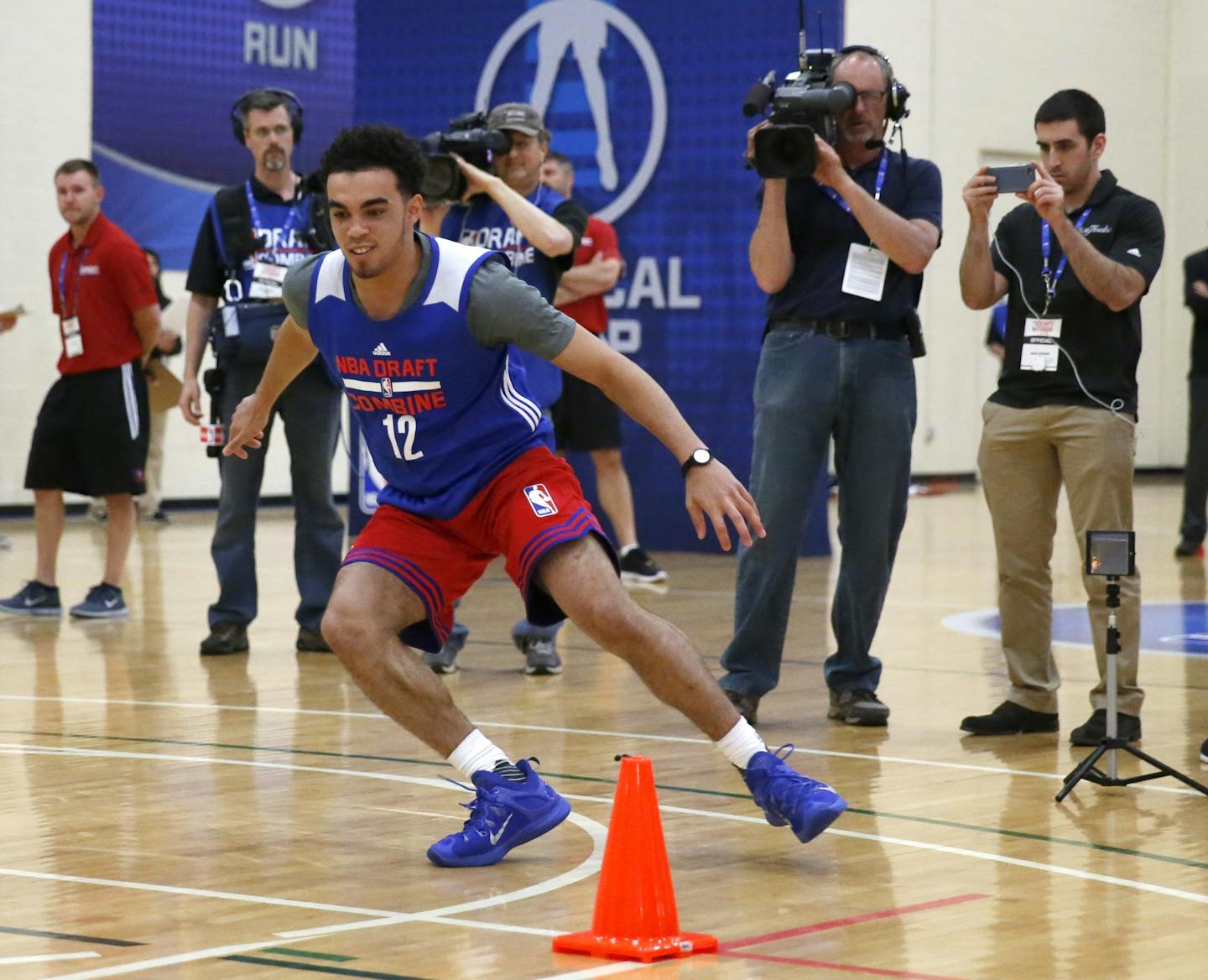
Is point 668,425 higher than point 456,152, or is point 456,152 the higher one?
Answer: point 456,152

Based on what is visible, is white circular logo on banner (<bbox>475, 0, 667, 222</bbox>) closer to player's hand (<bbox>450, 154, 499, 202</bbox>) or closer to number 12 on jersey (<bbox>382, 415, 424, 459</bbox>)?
player's hand (<bbox>450, 154, 499, 202</bbox>)

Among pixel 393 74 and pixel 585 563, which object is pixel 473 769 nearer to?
pixel 585 563

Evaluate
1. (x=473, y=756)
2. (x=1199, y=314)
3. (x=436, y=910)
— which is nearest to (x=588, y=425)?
(x=1199, y=314)

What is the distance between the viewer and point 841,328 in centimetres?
591

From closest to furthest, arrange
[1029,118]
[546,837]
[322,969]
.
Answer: [322,969] → [546,837] → [1029,118]

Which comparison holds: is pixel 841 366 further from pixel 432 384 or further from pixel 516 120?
pixel 432 384

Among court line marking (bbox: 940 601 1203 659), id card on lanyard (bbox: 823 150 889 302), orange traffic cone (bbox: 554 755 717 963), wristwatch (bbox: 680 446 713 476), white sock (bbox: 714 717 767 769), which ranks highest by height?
id card on lanyard (bbox: 823 150 889 302)

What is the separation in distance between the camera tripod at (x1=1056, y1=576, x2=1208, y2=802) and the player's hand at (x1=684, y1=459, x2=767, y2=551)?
1.41m

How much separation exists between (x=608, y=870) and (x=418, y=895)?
1.79 feet

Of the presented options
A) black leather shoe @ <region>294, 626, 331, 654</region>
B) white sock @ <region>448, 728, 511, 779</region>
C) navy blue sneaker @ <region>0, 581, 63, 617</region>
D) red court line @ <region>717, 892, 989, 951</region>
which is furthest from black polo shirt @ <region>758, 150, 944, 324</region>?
navy blue sneaker @ <region>0, 581, 63, 617</region>

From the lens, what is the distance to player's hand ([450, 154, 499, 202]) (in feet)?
22.4

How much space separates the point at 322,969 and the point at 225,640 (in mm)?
4357

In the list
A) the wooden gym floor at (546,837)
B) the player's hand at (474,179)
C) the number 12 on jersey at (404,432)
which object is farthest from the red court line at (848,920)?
the player's hand at (474,179)

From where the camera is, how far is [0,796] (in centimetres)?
483
